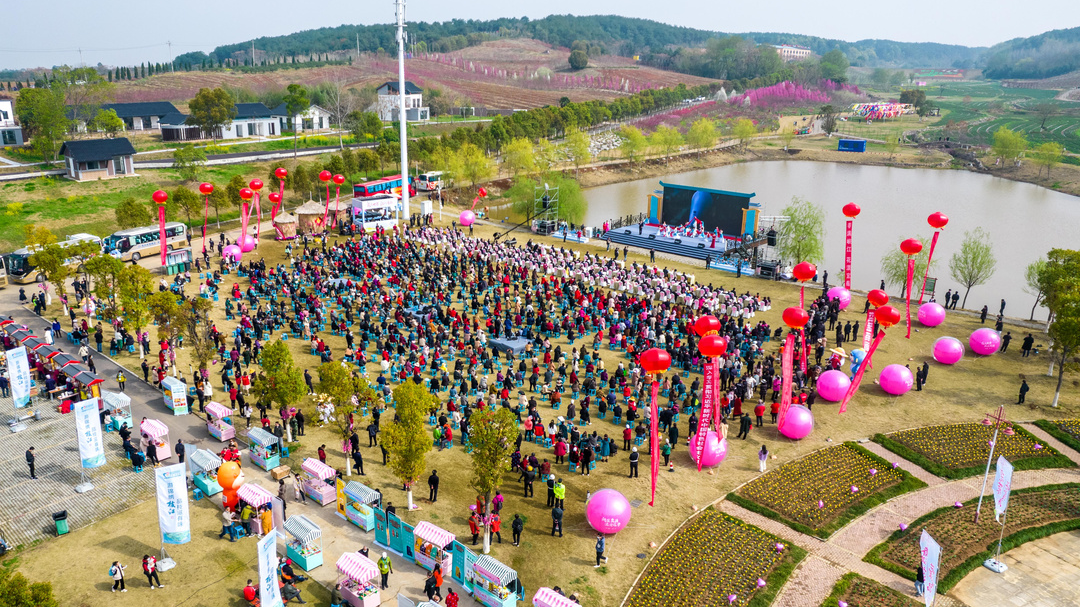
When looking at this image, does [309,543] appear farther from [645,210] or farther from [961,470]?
[645,210]

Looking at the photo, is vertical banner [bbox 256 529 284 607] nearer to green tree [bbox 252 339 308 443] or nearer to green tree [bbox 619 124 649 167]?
green tree [bbox 252 339 308 443]

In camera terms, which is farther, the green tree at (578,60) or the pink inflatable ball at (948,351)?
the green tree at (578,60)

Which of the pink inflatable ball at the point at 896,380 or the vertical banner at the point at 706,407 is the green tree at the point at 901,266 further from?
the vertical banner at the point at 706,407

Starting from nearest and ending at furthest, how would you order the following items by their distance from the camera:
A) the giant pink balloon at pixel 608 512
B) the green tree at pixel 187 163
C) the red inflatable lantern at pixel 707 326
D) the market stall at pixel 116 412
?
the giant pink balloon at pixel 608 512, the red inflatable lantern at pixel 707 326, the market stall at pixel 116 412, the green tree at pixel 187 163


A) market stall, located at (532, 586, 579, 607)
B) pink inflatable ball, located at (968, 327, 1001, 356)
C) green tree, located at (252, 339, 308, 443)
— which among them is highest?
green tree, located at (252, 339, 308, 443)

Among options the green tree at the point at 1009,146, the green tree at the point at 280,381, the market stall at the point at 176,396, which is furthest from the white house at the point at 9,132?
the green tree at the point at 1009,146

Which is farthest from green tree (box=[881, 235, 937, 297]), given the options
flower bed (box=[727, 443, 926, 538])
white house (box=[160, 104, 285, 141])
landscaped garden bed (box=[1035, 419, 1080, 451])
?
white house (box=[160, 104, 285, 141])

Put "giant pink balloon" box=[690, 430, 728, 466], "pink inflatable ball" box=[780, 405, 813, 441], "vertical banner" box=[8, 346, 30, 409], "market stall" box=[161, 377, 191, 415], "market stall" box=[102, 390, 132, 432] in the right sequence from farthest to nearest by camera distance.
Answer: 1. "market stall" box=[161, 377, 191, 415]
2. "vertical banner" box=[8, 346, 30, 409]
3. "pink inflatable ball" box=[780, 405, 813, 441]
4. "market stall" box=[102, 390, 132, 432]
5. "giant pink balloon" box=[690, 430, 728, 466]
